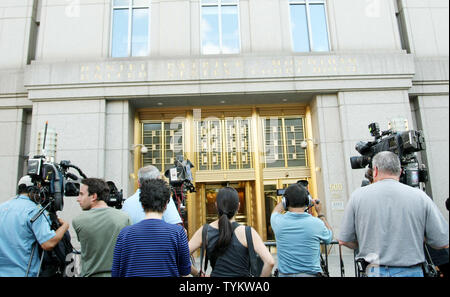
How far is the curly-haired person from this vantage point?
156 centimetres

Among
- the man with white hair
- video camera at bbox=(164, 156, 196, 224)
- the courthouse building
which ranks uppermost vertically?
the courthouse building

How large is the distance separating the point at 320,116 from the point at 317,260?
249 inches

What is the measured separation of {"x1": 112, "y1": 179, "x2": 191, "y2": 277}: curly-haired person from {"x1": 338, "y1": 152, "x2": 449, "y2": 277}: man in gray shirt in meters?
1.19

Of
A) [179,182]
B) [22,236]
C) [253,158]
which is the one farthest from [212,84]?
[22,236]

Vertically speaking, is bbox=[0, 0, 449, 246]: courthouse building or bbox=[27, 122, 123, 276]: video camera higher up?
bbox=[0, 0, 449, 246]: courthouse building

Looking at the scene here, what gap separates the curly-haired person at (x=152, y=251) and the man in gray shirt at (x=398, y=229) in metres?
1.19

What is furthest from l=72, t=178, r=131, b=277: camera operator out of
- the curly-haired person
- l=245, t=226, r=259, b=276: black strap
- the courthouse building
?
the courthouse building

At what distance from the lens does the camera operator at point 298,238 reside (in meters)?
2.21

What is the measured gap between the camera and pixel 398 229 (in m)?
A: 1.73

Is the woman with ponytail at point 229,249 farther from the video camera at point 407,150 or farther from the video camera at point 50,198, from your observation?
the video camera at point 407,150

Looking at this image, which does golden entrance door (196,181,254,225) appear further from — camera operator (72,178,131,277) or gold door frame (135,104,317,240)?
camera operator (72,178,131,277)

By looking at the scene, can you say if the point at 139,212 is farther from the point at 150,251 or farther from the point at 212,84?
the point at 212,84

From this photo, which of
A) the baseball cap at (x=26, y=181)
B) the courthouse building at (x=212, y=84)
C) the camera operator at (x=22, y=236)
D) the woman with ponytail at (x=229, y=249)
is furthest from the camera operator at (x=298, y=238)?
the courthouse building at (x=212, y=84)

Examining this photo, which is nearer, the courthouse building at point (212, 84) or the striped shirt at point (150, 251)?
the striped shirt at point (150, 251)
